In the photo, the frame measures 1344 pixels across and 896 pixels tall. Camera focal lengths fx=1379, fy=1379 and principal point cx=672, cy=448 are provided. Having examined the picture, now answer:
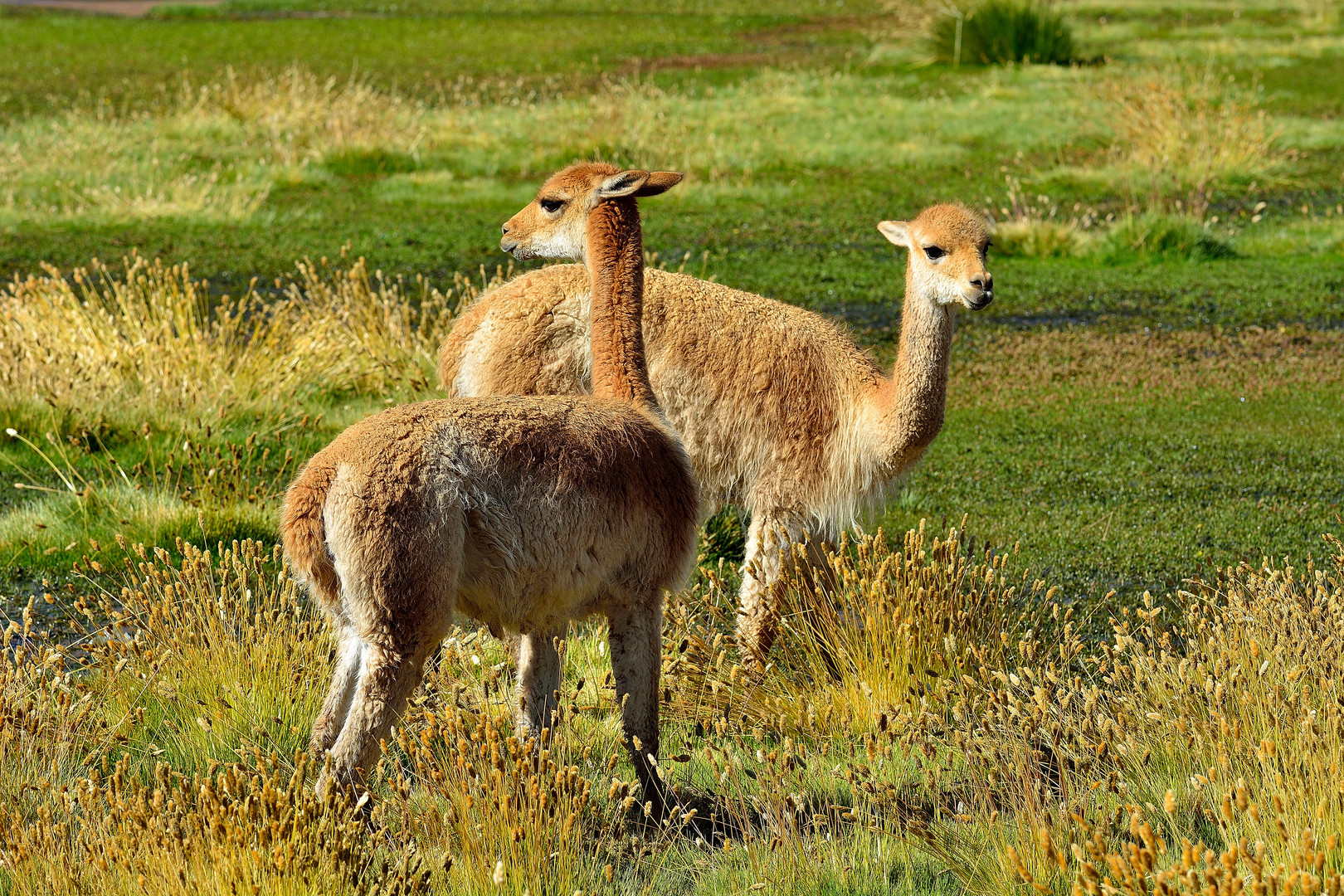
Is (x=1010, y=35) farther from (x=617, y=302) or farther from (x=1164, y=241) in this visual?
(x=617, y=302)

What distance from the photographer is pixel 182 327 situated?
341 inches

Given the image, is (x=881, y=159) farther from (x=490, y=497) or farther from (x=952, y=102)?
(x=490, y=497)

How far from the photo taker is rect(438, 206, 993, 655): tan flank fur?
580 centimetres

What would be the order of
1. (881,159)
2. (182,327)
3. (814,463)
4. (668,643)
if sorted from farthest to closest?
1. (881,159)
2. (182,327)
3. (814,463)
4. (668,643)

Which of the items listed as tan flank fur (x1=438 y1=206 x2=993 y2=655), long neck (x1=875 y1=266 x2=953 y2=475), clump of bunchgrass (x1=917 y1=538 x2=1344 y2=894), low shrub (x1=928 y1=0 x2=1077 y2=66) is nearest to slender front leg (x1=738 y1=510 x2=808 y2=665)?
tan flank fur (x1=438 y1=206 x2=993 y2=655)

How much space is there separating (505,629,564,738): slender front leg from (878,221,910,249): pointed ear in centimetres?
240

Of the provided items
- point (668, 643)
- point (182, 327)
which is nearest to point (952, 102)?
point (182, 327)

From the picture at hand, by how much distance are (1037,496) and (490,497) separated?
513 cm

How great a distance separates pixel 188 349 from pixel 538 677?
5010mm

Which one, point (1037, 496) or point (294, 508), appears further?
point (1037, 496)

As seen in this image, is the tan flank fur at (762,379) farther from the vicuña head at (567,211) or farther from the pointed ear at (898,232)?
the vicuña head at (567,211)

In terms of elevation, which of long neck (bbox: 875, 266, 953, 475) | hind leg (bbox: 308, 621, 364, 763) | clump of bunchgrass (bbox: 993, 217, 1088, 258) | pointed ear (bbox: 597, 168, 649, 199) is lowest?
clump of bunchgrass (bbox: 993, 217, 1088, 258)

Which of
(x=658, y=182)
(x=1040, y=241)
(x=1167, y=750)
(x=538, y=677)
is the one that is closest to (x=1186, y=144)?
(x=1040, y=241)

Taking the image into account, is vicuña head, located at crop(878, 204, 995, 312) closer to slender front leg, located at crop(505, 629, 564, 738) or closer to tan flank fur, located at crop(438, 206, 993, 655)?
tan flank fur, located at crop(438, 206, 993, 655)
